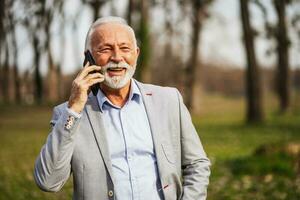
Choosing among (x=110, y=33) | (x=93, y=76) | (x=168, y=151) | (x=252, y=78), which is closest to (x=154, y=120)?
(x=168, y=151)

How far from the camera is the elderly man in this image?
115 inches

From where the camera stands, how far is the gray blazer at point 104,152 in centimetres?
288

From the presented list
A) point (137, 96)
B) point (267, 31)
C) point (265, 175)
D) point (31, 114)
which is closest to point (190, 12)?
point (267, 31)

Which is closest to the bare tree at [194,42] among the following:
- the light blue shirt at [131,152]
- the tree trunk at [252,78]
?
the tree trunk at [252,78]

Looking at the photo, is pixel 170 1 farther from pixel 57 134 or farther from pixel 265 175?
pixel 57 134

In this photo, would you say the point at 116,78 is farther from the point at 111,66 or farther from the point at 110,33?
the point at 110,33

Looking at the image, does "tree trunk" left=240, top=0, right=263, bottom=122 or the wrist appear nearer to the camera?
the wrist

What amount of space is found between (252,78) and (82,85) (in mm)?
21104

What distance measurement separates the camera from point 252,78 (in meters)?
23.4

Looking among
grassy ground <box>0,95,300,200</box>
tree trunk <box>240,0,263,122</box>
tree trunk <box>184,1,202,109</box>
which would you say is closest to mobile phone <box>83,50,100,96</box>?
grassy ground <box>0,95,300,200</box>

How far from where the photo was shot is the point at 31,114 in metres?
33.2

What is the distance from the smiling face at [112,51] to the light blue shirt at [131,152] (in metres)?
0.13

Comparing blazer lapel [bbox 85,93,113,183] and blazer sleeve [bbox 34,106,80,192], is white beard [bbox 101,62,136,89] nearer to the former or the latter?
blazer lapel [bbox 85,93,113,183]

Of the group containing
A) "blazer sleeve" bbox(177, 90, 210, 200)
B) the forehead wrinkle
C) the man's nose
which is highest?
the forehead wrinkle
